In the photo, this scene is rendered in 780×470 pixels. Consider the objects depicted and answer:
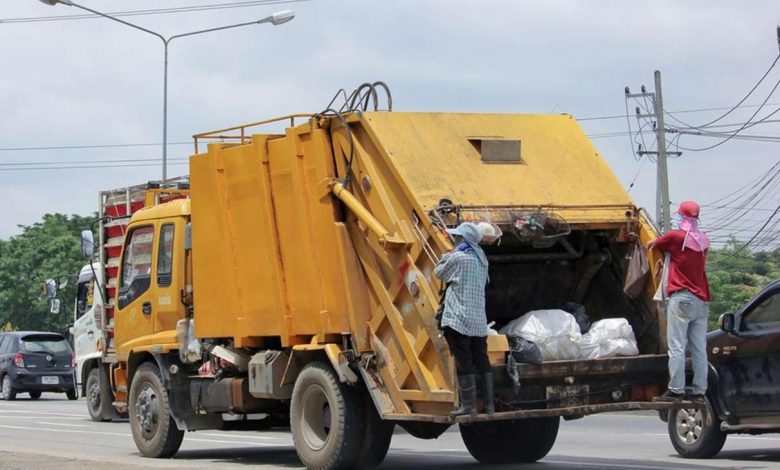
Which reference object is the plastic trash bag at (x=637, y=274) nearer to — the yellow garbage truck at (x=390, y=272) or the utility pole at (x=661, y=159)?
the yellow garbage truck at (x=390, y=272)

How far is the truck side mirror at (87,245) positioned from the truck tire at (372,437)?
299 inches

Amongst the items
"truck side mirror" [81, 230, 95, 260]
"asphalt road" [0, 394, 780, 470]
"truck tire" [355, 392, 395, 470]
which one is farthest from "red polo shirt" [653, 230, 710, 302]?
"truck side mirror" [81, 230, 95, 260]

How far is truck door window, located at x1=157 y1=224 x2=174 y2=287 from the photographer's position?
14336 mm

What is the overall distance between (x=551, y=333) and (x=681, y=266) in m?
1.17

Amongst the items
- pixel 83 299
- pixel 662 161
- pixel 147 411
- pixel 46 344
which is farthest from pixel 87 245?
pixel 662 161

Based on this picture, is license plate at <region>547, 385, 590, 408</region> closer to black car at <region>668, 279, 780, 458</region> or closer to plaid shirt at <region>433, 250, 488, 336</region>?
plaid shirt at <region>433, 250, 488, 336</region>

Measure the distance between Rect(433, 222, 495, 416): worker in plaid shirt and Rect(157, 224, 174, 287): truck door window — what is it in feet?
15.8

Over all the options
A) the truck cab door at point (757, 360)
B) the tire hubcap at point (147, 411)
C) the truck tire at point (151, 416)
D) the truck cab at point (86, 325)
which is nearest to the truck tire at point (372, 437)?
the truck tire at point (151, 416)

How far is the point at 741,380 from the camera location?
13234 millimetres

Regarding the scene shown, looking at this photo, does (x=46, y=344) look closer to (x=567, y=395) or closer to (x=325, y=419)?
(x=325, y=419)

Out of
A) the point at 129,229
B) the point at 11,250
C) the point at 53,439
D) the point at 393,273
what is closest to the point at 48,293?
the point at 53,439

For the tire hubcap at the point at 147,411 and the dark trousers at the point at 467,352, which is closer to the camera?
the dark trousers at the point at 467,352

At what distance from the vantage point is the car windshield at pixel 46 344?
31625mm

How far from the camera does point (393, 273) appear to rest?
1093 cm
